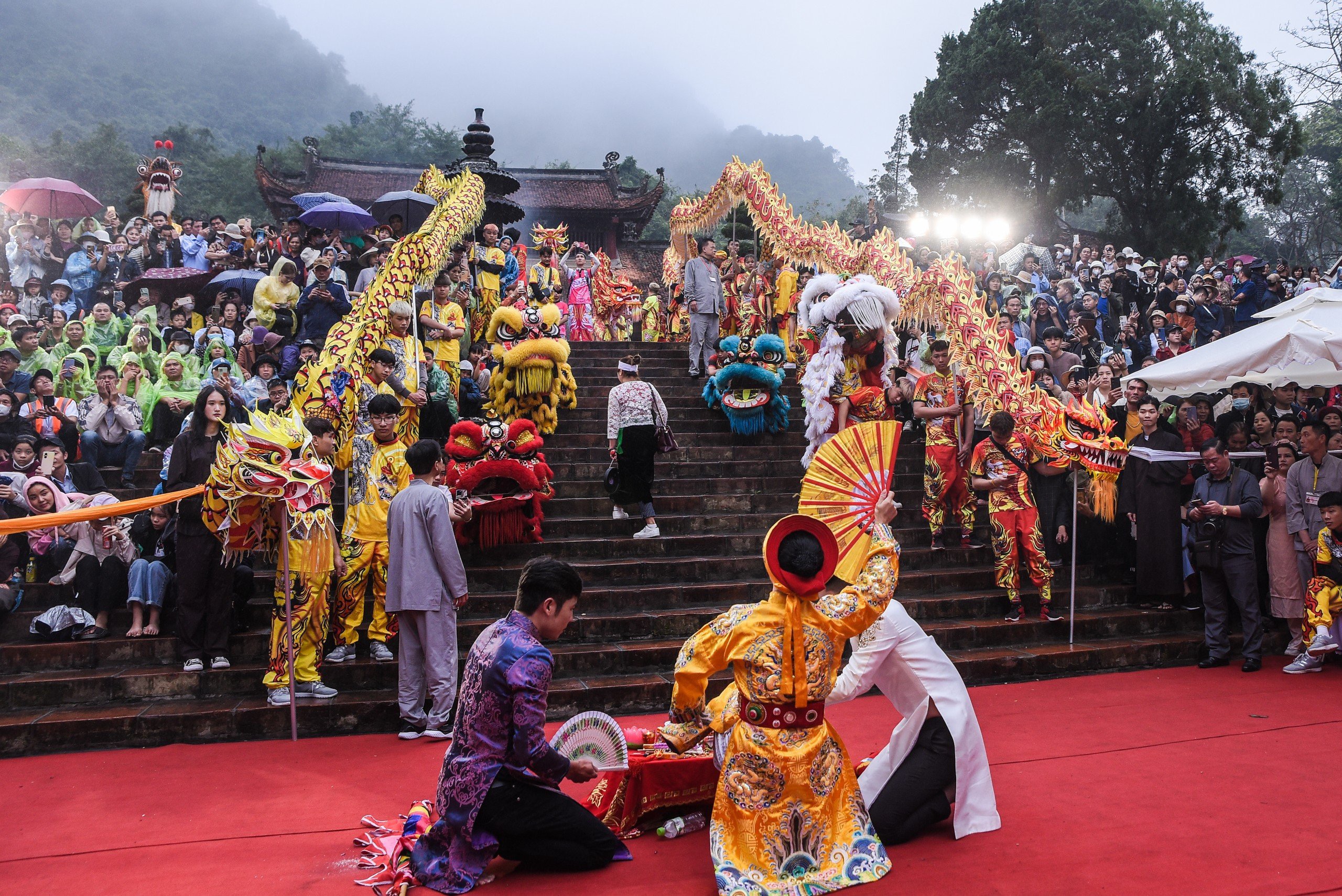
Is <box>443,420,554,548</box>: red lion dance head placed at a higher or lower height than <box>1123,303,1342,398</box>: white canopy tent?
lower

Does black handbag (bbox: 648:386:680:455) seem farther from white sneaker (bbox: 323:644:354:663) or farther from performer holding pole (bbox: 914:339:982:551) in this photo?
white sneaker (bbox: 323:644:354:663)

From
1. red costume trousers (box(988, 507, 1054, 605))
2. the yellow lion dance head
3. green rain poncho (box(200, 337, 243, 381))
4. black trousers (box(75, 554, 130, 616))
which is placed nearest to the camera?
black trousers (box(75, 554, 130, 616))

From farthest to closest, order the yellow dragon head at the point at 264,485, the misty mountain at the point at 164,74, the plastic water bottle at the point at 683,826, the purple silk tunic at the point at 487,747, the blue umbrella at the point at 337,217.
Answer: the misty mountain at the point at 164,74, the blue umbrella at the point at 337,217, the yellow dragon head at the point at 264,485, the plastic water bottle at the point at 683,826, the purple silk tunic at the point at 487,747

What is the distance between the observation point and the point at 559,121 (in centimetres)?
10169

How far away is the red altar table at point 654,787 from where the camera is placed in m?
3.79

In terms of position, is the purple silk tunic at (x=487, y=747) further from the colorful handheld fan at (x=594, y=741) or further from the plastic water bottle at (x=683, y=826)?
the plastic water bottle at (x=683, y=826)

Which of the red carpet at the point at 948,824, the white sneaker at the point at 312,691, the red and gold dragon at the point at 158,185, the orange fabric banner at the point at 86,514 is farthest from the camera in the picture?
the red and gold dragon at the point at 158,185

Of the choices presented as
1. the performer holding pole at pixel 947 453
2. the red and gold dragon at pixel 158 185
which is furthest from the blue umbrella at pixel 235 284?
the performer holding pole at pixel 947 453

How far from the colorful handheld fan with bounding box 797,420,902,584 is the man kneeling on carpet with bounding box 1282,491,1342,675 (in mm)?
4363

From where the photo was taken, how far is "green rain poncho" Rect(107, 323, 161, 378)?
8.94 metres

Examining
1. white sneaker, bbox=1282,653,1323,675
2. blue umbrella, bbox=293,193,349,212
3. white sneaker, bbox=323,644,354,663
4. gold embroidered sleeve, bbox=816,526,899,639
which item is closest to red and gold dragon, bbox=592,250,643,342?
blue umbrella, bbox=293,193,349,212

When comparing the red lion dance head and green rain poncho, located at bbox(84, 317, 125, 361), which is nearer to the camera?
the red lion dance head

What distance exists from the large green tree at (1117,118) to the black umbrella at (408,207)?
51.5 ft

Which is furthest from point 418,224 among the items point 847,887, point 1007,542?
point 847,887
